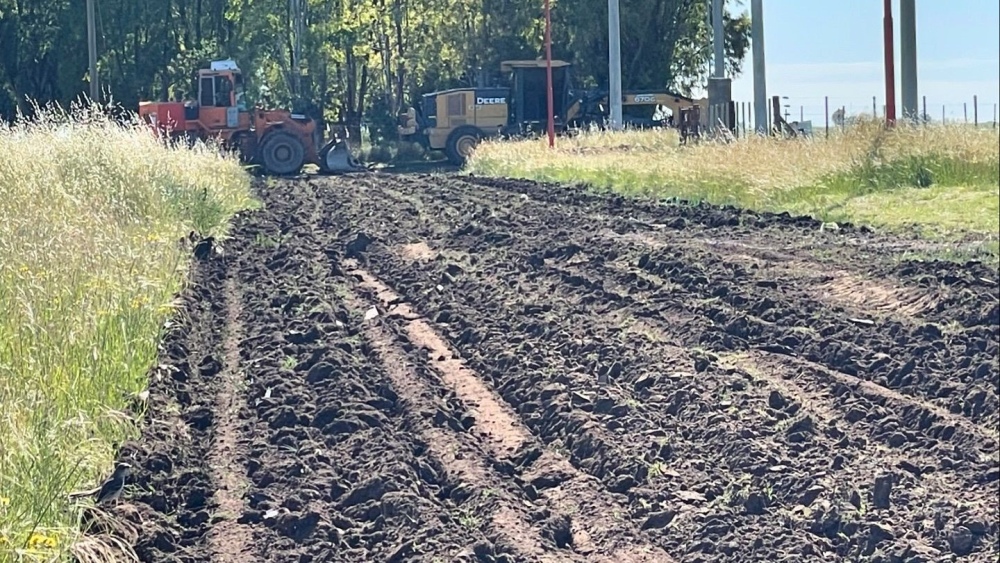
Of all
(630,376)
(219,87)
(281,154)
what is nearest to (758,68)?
(281,154)

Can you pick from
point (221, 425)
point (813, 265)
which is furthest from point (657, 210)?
point (221, 425)

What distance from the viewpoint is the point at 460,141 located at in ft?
147

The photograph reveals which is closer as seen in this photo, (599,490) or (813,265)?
(599,490)

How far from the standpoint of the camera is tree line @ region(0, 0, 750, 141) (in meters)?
53.9

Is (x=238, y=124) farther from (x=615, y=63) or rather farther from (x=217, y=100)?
(x=615, y=63)

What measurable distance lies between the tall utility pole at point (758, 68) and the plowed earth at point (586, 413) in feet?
54.7

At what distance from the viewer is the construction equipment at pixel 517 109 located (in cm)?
4494

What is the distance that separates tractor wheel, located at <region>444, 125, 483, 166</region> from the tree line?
8.19 m

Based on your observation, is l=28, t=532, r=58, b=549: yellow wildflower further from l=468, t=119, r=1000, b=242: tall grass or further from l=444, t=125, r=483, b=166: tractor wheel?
l=444, t=125, r=483, b=166: tractor wheel

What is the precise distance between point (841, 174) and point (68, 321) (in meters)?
10.0

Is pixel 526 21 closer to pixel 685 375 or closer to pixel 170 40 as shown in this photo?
pixel 170 40

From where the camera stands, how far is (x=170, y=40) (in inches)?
2247

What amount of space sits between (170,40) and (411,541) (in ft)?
176

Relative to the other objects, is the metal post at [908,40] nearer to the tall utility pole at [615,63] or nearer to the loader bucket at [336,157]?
the tall utility pole at [615,63]
